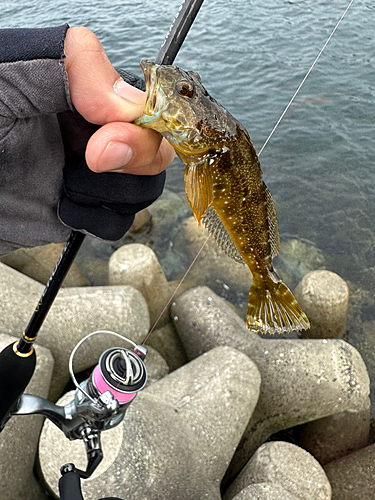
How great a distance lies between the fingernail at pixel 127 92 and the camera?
4.92 ft

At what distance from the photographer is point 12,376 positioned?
2.14 meters

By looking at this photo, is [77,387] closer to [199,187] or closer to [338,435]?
[199,187]

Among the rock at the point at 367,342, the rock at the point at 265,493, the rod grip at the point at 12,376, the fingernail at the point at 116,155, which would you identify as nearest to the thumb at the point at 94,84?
the fingernail at the point at 116,155

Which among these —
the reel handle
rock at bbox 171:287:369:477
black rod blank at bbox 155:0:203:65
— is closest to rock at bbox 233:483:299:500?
rock at bbox 171:287:369:477

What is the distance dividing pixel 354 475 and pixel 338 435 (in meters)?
0.52

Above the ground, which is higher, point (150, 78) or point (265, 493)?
point (150, 78)

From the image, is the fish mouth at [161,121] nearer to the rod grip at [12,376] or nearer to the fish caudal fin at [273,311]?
the fish caudal fin at [273,311]

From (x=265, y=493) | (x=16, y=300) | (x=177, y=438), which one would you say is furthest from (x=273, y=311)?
(x=16, y=300)

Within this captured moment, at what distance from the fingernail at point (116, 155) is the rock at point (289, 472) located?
7.73 ft

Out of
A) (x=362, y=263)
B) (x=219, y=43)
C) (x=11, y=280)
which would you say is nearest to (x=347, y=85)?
(x=219, y=43)

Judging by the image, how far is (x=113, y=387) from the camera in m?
2.12

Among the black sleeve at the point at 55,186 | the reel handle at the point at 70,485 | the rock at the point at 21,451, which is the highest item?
the black sleeve at the point at 55,186

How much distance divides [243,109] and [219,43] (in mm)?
3075

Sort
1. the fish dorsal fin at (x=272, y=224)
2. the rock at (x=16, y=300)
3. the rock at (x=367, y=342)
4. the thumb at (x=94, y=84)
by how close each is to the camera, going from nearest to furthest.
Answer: the thumb at (x=94, y=84)
the fish dorsal fin at (x=272, y=224)
the rock at (x=16, y=300)
the rock at (x=367, y=342)
